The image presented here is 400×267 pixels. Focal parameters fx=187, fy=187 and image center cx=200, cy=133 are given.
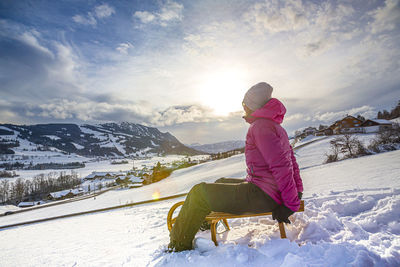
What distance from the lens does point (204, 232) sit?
2912mm

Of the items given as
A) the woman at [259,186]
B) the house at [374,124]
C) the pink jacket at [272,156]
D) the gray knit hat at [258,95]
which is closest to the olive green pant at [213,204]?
the woman at [259,186]

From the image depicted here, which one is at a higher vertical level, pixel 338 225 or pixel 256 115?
pixel 256 115

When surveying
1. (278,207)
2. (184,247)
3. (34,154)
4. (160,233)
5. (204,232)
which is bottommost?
(160,233)

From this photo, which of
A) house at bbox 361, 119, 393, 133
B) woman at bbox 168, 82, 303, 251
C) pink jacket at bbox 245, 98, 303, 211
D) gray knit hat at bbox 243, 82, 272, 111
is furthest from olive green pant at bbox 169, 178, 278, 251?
house at bbox 361, 119, 393, 133

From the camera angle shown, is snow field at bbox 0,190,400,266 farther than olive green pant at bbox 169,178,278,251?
No

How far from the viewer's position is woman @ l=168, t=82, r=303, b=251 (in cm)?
194

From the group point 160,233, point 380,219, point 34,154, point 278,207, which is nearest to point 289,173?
point 278,207

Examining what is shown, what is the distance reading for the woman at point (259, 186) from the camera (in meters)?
1.94

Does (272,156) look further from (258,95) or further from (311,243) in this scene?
(311,243)

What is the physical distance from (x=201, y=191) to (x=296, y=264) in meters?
1.08

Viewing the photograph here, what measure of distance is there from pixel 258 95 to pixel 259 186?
105 cm

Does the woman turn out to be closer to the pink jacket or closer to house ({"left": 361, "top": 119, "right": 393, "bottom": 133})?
the pink jacket

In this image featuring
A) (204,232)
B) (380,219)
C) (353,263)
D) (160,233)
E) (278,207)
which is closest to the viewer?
(353,263)

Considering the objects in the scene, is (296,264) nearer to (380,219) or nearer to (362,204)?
(380,219)
